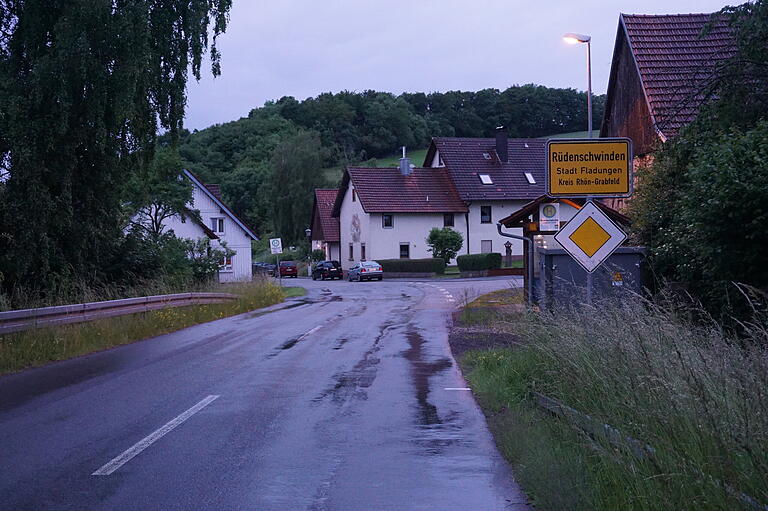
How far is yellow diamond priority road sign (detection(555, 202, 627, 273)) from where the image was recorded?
11.4 metres

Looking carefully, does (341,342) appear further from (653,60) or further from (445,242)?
(445,242)

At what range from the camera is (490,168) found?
68312 millimetres

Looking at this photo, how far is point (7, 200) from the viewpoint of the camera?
18.5 m

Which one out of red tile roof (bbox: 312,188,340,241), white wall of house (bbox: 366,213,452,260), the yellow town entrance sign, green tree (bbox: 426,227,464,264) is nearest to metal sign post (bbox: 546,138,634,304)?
the yellow town entrance sign

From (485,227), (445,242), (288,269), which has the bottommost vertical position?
(288,269)

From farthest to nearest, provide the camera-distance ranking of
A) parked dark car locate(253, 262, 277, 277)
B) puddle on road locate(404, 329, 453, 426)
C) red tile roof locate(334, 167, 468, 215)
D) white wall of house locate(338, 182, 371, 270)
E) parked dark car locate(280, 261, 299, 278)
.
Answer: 1. parked dark car locate(280, 261, 299, 278)
2. parked dark car locate(253, 262, 277, 277)
3. white wall of house locate(338, 182, 371, 270)
4. red tile roof locate(334, 167, 468, 215)
5. puddle on road locate(404, 329, 453, 426)

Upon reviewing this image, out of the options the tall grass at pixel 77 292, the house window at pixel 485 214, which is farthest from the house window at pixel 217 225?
the tall grass at pixel 77 292

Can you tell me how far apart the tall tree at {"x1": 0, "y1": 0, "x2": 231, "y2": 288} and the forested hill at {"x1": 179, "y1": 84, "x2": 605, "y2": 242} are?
231 ft

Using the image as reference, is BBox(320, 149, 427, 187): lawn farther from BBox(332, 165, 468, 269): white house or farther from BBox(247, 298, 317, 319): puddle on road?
BBox(247, 298, 317, 319): puddle on road

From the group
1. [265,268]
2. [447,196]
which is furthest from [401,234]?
[265,268]

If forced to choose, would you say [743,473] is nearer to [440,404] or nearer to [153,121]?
[440,404]

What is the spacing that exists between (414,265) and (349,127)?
62.7 m

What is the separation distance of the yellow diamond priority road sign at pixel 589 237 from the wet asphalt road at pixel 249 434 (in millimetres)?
2578

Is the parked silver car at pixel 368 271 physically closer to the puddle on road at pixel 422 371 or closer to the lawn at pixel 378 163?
the lawn at pixel 378 163
